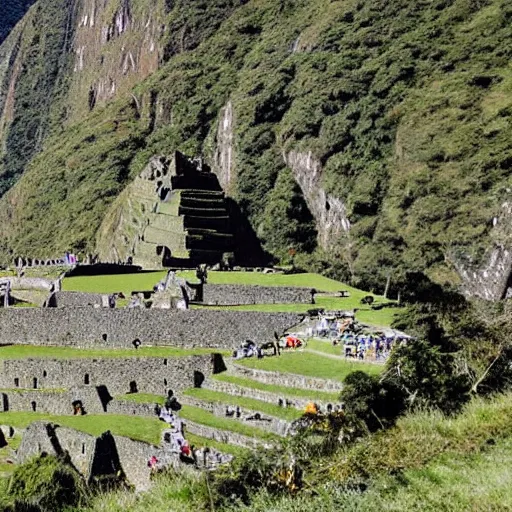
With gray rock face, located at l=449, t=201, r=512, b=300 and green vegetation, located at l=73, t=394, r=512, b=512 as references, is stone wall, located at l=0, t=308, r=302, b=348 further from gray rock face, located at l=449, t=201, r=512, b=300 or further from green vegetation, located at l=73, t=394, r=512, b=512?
gray rock face, located at l=449, t=201, r=512, b=300

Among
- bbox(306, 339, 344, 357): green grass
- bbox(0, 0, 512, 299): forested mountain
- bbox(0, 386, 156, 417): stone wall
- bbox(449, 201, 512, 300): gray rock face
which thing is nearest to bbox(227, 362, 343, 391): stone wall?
bbox(306, 339, 344, 357): green grass

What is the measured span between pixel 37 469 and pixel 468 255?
42.1 meters

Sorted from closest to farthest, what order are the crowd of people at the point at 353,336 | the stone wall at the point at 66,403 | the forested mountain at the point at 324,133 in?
the crowd of people at the point at 353,336
the stone wall at the point at 66,403
the forested mountain at the point at 324,133

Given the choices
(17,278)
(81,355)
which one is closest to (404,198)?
(17,278)

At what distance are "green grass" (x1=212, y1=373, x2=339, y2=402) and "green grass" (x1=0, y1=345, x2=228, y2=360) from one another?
1990 mm

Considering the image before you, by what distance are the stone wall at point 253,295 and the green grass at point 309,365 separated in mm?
3820

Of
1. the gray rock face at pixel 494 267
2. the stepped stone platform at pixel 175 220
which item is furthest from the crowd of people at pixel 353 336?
the gray rock face at pixel 494 267

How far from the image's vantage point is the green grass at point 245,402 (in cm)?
1691

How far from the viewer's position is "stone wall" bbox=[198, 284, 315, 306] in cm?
2400

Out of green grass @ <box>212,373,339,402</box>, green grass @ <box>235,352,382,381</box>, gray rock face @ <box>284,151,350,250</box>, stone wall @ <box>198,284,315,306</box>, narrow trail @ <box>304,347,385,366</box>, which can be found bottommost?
green grass @ <box>212,373,339,402</box>

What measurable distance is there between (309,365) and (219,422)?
242cm

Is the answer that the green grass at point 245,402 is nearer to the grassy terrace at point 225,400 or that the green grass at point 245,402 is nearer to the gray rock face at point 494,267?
the grassy terrace at point 225,400

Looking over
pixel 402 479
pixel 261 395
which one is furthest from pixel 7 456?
pixel 402 479

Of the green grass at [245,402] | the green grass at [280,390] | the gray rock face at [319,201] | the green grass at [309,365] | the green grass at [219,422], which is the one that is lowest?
the green grass at [219,422]
